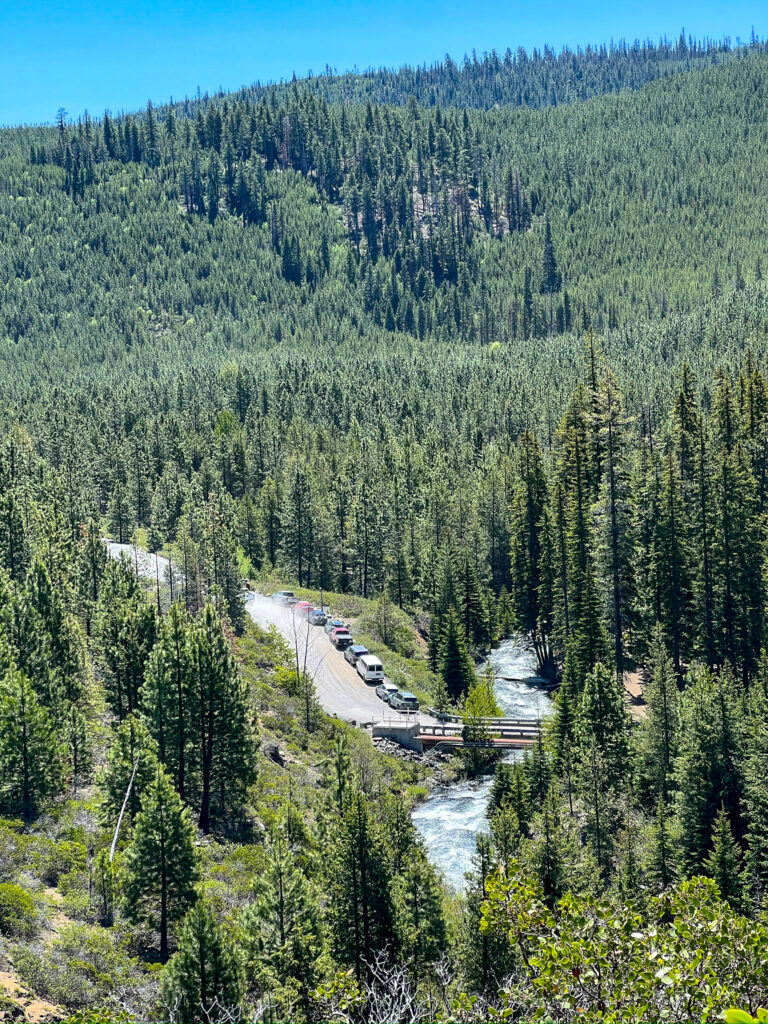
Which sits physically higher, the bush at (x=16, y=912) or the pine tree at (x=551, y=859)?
the bush at (x=16, y=912)

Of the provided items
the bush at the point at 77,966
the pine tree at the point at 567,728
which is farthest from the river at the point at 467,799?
the bush at the point at 77,966

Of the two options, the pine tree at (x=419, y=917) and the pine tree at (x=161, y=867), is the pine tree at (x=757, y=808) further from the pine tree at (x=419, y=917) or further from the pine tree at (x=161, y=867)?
the pine tree at (x=161, y=867)

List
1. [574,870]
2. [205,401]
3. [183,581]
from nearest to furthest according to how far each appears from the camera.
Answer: [574,870]
[183,581]
[205,401]

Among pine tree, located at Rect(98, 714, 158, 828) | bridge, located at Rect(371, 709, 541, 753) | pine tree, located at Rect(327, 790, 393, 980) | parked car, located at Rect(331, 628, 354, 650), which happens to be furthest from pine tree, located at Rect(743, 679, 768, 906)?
parked car, located at Rect(331, 628, 354, 650)

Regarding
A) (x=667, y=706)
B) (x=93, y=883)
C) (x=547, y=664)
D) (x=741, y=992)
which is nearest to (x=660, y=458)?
(x=547, y=664)

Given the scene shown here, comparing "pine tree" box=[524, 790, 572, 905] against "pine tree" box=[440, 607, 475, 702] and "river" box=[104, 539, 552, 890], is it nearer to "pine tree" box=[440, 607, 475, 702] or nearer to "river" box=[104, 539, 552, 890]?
"river" box=[104, 539, 552, 890]

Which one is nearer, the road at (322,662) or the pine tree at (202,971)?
the pine tree at (202,971)

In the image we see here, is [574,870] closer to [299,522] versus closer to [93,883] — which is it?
[93,883]

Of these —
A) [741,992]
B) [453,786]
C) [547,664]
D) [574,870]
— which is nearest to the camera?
[741,992]
